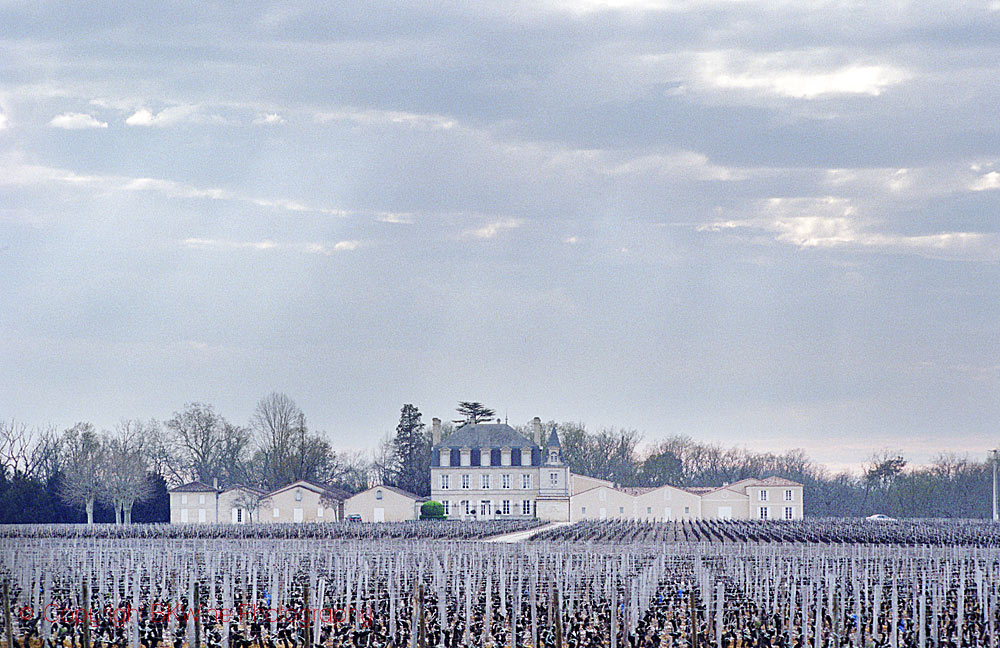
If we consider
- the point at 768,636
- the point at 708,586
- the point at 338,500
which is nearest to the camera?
the point at 768,636

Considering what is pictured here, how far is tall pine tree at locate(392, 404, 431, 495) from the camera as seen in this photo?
104938 millimetres

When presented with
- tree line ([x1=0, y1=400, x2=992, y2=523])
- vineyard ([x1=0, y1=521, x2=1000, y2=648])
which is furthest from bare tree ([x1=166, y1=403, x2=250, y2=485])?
vineyard ([x1=0, y1=521, x2=1000, y2=648])

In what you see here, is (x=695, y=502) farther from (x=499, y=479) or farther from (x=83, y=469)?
(x=83, y=469)

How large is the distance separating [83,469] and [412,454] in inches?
1136

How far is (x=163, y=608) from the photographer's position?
27.6 meters

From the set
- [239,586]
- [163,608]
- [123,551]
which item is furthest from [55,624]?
[123,551]

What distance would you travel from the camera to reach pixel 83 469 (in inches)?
3290

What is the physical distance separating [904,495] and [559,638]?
3598 inches

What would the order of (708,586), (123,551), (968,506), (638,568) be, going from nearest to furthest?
1. (708,586)
2. (638,568)
3. (123,551)
4. (968,506)

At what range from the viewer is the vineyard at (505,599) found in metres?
23.7

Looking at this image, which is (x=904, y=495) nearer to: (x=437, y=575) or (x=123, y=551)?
(x=123, y=551)

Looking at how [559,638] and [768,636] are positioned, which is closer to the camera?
[559,638]

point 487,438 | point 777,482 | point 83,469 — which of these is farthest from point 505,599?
point 777,482

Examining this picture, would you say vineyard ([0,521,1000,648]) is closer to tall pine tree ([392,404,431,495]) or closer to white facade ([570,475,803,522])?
white facade ([570,475,803,522])
